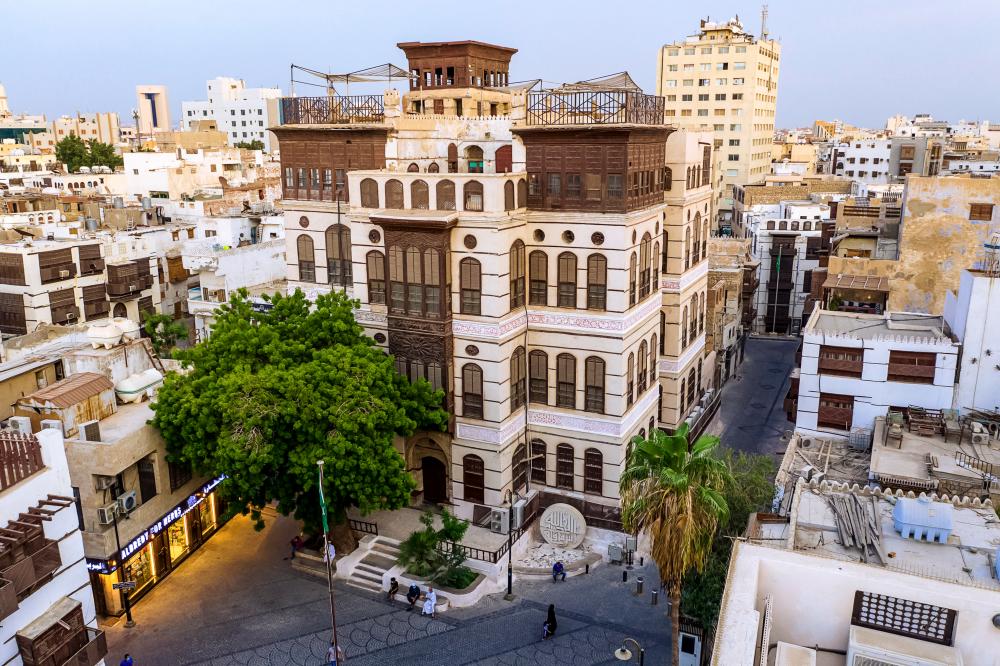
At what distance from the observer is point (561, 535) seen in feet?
122

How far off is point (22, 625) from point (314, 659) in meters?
10.5

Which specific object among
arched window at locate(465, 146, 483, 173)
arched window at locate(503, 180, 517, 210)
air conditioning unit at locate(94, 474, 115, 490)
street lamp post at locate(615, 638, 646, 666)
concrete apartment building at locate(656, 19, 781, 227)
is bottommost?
street lamp post at locate(615, 638, 646, 666)

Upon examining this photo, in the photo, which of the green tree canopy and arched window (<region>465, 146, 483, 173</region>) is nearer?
arched window (<region>465, 146, 483, 173</region>)

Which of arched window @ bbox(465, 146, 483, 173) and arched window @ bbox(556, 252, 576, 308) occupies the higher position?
arched window @ bbox(465, 146, 483, 173)

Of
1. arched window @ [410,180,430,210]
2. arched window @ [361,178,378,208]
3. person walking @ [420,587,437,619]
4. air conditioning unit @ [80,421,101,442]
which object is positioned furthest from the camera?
arched window @ [361,178,378,208]

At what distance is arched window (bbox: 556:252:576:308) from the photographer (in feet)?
117

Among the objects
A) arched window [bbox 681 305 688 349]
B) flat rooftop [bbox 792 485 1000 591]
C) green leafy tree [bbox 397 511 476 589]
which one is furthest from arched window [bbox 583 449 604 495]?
flat rooftop [bbox 792 485 1000 591]

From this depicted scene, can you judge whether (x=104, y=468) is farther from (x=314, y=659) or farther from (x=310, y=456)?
(x=314, y=659)

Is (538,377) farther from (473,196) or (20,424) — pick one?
(20,424)

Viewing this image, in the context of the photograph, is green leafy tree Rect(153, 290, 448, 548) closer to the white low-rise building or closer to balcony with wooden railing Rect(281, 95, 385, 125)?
balcony with wooden railing Rect(281, 95, 385, 125)

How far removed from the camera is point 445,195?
34531 millimetres

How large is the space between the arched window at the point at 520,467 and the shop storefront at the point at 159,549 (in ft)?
46.1

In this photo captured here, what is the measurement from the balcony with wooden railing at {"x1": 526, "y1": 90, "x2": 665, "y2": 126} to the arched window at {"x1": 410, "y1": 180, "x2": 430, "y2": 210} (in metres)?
5.68

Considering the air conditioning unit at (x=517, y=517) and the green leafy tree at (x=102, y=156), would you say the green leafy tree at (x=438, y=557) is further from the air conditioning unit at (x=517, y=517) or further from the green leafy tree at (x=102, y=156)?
the green leafy tree at (x=102, y=156)
